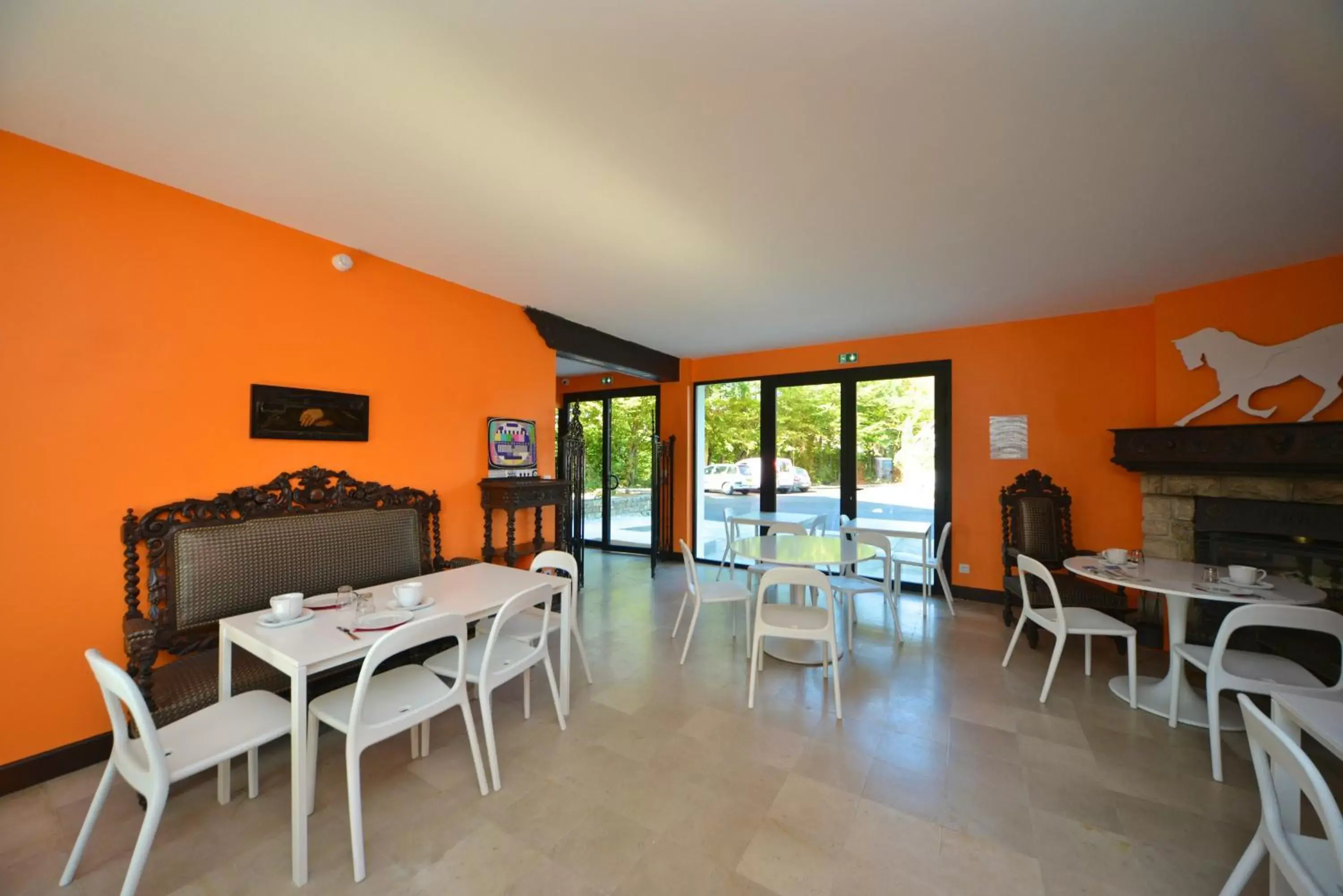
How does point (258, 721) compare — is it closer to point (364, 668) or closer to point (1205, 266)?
point (364, 668)

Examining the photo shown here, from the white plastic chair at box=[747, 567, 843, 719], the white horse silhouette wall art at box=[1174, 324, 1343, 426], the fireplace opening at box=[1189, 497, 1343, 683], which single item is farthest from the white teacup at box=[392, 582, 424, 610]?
the white horse silhouette wall art at box=[1174, 324, 1343, 426]

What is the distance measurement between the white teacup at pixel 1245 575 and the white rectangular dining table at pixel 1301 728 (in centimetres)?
164

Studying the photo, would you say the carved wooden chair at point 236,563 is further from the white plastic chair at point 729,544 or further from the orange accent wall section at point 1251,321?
the orange accent wall section at point 1251,321

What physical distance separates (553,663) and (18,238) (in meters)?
3.40

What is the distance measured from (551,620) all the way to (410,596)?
0.78 metres

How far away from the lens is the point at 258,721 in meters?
1.84

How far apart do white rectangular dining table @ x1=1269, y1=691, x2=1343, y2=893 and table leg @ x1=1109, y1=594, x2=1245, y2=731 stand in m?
1.45

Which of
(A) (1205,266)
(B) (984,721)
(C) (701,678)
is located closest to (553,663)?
(C) (701,678)

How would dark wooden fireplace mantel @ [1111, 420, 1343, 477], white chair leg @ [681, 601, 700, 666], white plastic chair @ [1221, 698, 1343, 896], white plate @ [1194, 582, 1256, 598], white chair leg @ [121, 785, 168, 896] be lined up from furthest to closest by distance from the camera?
white chair leg @ [681, 601, 700, 666] < dark wooden fireplace mantel @ [1111, 420, 1343, 477] < white plate @ [1194, 582, 1256, 598] < white chair leg @ [121, 785, 168, 896] < white plastic chair @ [1221, 698, 1343, 896]

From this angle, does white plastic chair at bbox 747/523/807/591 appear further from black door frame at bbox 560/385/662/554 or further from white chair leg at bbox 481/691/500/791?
white chair leg at bbox 481/691/500/791

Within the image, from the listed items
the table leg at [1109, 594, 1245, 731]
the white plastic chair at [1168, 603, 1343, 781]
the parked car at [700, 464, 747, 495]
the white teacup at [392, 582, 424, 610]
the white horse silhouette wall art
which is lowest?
the table leg at [1109, 594, 1245, 731]

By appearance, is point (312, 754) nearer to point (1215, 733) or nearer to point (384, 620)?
point (384, 620)

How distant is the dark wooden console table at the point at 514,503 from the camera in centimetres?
389

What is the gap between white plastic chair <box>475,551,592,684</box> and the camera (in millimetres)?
2777
